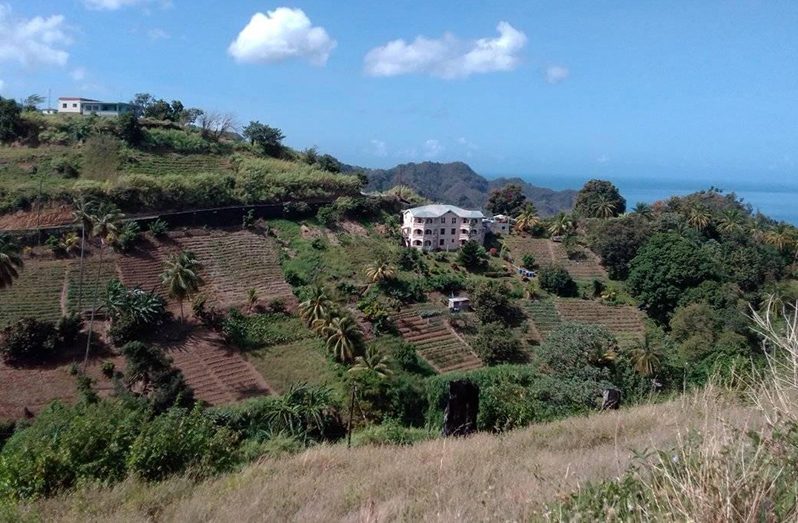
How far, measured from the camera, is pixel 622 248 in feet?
112

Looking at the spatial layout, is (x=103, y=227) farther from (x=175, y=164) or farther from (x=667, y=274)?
(x=667, y=274)

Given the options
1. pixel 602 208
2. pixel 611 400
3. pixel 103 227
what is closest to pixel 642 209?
pixel 602 208

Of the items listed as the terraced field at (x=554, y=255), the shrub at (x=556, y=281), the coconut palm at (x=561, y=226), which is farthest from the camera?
the coconut palm at (x=561, y=226)

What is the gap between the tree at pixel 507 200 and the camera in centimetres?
4605

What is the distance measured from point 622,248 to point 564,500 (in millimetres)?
32892

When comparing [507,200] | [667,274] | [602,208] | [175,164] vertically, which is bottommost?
[667,274]

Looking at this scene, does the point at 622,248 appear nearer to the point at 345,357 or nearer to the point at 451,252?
the point at 451,252

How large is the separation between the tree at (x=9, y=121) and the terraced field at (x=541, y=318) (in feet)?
99.9

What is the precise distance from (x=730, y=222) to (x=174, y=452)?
42302mm

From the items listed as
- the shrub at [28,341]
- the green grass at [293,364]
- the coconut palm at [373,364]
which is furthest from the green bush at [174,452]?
the shrub at [28,341]

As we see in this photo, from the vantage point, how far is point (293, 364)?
22.5 meters

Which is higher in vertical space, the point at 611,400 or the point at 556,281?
the point at 611,400

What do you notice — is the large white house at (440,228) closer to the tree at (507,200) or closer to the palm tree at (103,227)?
the tree at (507,200)

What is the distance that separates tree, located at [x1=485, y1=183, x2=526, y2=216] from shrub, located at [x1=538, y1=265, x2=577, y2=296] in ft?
49.5
